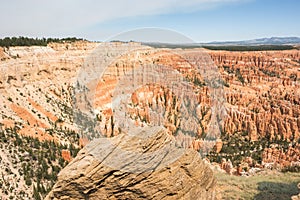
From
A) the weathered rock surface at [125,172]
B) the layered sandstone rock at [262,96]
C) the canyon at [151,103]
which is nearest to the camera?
the weathered rock surface at [125,172]

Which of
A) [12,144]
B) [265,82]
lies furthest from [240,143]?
[12,144]

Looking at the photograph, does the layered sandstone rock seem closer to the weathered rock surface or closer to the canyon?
the canyon

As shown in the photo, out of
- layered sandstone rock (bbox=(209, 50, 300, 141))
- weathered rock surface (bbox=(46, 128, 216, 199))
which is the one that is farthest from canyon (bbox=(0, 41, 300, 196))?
weathered rock surface (bbox=(46, 128, 216, 199))

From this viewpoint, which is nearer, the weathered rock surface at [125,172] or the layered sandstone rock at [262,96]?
the weathered rock surface at [125,172]

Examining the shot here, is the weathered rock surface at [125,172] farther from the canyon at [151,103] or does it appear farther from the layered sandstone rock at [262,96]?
the layered sandstone rock at [262,96]

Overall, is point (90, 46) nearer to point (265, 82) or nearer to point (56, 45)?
point (56, 45)

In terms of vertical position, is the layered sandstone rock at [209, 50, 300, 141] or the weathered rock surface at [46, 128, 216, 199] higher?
the weathered rock surface at [46, 128, 216, 199]

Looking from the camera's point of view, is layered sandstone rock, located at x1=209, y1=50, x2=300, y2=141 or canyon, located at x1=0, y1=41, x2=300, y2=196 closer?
canyon, located at x1=0, y1=41, x2=300, y2=196

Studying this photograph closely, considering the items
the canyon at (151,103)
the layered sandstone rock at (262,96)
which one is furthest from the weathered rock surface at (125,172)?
the layered sandstone rock at (262,96)
